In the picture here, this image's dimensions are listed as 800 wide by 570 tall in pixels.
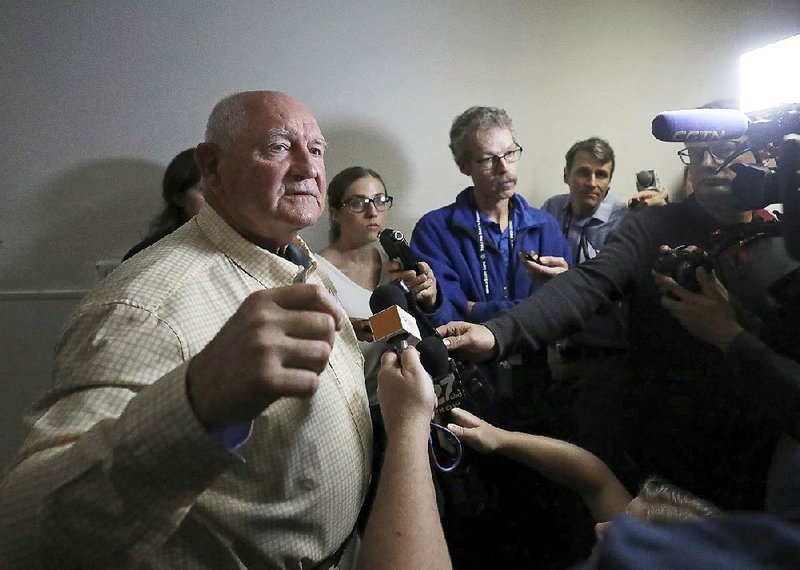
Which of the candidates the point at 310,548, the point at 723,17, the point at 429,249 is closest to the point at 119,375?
the point at 310,548

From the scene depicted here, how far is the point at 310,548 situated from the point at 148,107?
1.83 meters

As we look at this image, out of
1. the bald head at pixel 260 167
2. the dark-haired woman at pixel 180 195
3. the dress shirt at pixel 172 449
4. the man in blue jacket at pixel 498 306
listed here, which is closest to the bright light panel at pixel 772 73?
the man in blue jacket at pixel 498 306

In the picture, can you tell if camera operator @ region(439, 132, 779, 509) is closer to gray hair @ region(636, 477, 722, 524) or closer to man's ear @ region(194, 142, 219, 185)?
gray hair @ region(636, 477, 722, 524)

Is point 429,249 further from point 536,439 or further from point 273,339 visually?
point 273,339

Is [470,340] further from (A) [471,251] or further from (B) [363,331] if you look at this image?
(A) [471,251]

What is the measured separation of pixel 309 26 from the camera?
207 centimetres

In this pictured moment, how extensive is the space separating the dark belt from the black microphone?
470 millimetres

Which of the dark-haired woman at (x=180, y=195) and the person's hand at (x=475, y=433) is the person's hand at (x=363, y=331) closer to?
the person's hand at (x=475, y=433)

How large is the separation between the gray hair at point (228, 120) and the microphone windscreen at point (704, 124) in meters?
0.64

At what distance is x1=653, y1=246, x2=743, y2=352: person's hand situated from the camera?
81 cm

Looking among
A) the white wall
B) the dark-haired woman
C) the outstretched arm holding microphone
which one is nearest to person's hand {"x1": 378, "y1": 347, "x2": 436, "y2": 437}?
the outstretched arm holding microphone

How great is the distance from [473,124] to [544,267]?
1.79 feet

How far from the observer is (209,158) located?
90 centimetres

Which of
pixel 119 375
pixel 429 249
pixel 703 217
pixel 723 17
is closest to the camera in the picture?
pixel 119 375
